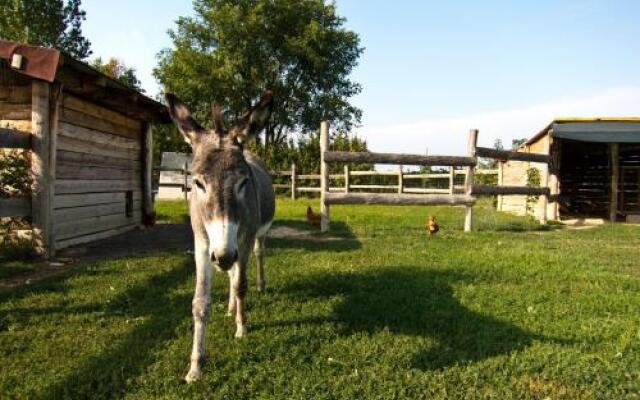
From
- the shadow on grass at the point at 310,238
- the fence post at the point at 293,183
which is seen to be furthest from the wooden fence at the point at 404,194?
the fence post at the point at 293,183

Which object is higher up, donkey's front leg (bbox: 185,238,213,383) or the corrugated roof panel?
the corrugated roof panel

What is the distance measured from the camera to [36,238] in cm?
768

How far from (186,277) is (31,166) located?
362 centimetres

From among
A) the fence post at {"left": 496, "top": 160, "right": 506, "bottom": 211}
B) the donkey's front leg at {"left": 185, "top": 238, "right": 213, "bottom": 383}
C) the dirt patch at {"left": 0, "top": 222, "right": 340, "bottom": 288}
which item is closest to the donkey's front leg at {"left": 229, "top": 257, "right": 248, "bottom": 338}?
the donkey's front leg at {"left": 185, "top": 238, "right": 213, "bottom": 383}

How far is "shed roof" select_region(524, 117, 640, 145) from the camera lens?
15.8m

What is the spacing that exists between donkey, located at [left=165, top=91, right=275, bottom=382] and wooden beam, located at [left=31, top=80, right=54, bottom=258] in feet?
16.0

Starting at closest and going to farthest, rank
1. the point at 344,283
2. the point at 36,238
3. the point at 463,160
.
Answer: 1. the point at 344,283
2. the point at 36,238
3. the point at 463,160

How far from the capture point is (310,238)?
10.3 m

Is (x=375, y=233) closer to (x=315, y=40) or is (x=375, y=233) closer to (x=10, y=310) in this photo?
(x=10, y=310)

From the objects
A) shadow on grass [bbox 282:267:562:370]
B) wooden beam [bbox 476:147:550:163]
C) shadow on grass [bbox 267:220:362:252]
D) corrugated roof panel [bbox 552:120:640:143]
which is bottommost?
shadow on grass [bbox 282:267:562:370]

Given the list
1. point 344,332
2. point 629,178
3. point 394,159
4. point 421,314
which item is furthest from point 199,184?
point 629,178

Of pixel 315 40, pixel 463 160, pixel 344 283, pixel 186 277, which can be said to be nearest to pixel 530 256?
pixel 344 283

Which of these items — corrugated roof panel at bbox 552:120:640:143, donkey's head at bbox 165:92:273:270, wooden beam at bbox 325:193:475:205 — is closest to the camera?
donkey's head at bbox 165:92:273:270

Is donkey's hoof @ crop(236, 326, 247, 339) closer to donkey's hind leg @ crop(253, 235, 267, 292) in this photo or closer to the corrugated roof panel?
donkey's hind leg @ crop(253, 235, 267, 292)
